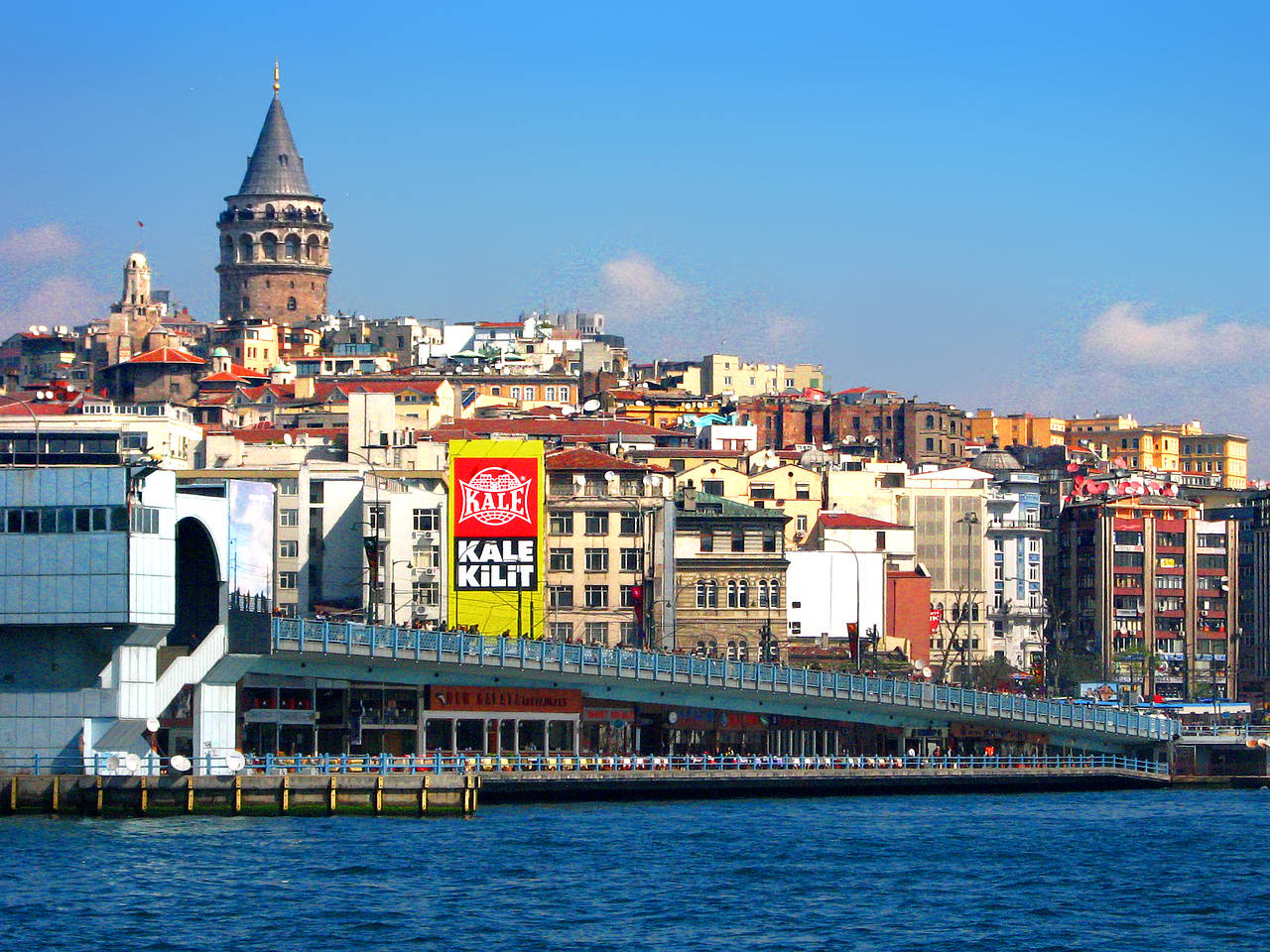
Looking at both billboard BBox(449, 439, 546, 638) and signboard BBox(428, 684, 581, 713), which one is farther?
billboard BBox(449, 439, 546, 638)

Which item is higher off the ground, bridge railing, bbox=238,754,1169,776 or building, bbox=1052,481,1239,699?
building, bbox=1052,481,1239,699

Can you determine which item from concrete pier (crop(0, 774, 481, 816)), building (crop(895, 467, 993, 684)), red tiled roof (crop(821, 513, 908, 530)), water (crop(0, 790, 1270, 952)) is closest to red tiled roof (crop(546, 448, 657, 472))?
red tiled roof (crop(821, 513, 908, 530))

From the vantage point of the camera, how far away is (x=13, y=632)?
248 ft

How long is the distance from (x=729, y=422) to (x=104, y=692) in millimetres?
120409

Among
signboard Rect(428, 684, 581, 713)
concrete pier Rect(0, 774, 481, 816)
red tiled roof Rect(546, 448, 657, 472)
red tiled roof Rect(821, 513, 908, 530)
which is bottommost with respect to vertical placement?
concrete pier Rect(0, 774, 481, 816)

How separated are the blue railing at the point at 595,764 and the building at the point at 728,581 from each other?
23789 millimetres

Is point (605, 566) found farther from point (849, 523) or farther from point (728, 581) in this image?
point (849, 523)

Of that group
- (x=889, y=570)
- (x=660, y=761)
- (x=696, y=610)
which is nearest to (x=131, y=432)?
(x=696, y=610)

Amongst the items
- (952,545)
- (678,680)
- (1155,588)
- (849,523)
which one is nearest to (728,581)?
(849,523)

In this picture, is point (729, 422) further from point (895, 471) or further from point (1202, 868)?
Result: point (1202, 868)

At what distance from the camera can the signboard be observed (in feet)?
313

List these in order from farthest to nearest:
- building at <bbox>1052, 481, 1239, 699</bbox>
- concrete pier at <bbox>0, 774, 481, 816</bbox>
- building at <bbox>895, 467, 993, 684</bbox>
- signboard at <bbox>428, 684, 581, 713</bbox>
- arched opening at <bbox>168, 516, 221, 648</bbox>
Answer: building at <bbox>1052, 481, 1239, 699</bbox> → building at <bbox>895, 467, 993, 684</bbox> → signboard at <bbox>428, 684, 581, 713</bbox> → arched opening at <bbox>168, 516, 221, 648</bbox> → concrete pier at <bbox>0, 774, 481, 816</bbox>

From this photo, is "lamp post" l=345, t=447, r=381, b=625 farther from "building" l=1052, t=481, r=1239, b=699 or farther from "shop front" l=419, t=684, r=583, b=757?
"building" l=1052, t=481, r=1239, b=699

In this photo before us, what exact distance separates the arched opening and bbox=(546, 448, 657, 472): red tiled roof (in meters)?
50.9
